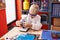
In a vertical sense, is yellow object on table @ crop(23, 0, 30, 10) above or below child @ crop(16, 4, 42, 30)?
above

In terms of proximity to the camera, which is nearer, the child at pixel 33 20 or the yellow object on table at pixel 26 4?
the child at pixel 33 20

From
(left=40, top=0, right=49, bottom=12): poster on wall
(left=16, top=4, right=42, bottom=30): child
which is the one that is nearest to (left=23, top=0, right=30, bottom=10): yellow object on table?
(left=40, top=0, right=49, bottom=12): poster on wall

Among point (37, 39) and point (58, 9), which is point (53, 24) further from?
point (37, 39)

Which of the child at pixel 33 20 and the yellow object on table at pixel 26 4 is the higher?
the yellow object on table at pixel 26 4

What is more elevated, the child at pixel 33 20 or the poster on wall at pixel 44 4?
the poster on wall at pixel 44 4

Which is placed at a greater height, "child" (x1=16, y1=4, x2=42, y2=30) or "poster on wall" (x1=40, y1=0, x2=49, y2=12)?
"poster on wall" (x1=40, y1=0, x2=49, y2=12)

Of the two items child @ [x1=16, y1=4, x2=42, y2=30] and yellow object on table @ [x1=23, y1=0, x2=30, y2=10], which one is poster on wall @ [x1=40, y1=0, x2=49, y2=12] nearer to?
yellow object on table @ [x1=23, y1=0, x2=30, y2=10]

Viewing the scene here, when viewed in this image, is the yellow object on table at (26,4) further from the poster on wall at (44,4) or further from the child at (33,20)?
the child at (33,20)

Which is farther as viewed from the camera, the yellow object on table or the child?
the yellow object on table

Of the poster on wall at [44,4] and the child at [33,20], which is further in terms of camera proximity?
the poster on wall at [44,4]

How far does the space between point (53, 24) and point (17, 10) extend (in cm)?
206

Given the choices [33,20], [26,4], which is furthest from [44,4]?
[33,20]

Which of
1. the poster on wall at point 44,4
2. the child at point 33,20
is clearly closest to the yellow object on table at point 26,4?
the poster on wall at point 44,4

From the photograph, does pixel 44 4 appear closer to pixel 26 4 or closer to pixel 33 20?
pixel 26 4
